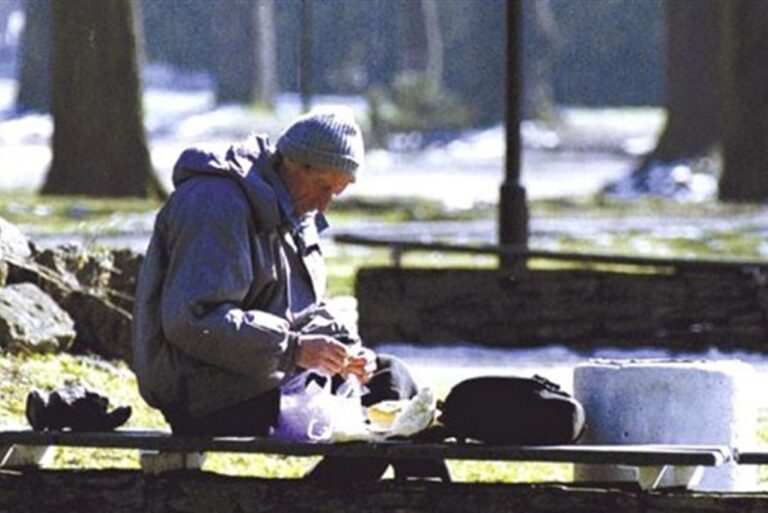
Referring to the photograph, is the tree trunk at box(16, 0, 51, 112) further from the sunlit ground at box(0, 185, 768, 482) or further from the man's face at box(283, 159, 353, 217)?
the man's face at box(283, 159, 353, 217)

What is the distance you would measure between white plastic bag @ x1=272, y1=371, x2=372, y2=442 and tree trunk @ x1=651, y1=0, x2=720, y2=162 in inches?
1215

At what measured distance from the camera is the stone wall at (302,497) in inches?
325

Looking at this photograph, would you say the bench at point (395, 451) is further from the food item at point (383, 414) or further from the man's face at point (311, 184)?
the man's face at point (311, 184)

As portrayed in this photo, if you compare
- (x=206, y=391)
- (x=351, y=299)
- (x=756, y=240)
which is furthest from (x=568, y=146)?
(x=206, y=391)

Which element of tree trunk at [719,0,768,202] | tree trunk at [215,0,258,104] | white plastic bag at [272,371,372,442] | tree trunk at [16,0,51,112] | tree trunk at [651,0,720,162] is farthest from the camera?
tree trunk at [215,0,258,104]

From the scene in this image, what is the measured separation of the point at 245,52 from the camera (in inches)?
2601

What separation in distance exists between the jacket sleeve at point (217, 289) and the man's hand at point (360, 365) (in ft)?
0.48

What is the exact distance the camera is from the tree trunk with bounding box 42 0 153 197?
28.9 m

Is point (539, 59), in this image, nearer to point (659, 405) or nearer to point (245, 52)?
point (245, 52)

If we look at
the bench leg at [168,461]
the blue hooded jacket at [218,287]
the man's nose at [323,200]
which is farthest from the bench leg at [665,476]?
the bench leg at [168,461]

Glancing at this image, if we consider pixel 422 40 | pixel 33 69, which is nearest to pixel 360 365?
pixel 33 69

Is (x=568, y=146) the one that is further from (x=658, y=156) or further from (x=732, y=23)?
(x=732, y=23)

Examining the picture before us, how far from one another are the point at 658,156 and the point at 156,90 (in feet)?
108

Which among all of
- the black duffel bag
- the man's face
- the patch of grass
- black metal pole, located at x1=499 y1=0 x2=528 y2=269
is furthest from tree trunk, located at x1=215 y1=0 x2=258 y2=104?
the black duffel bag
